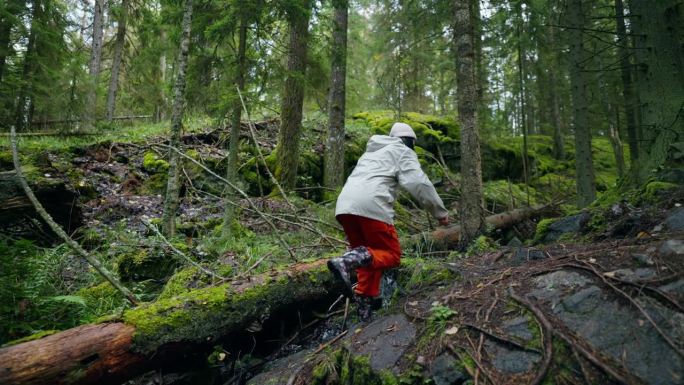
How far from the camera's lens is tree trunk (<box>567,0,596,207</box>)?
8.92 m

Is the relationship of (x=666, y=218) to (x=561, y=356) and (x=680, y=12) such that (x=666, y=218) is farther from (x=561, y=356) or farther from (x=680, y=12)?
(x=680, y=12)

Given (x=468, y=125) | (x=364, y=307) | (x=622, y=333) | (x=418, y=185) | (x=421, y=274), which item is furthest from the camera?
(x=468, y=125)

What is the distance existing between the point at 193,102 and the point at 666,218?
722 centimetres

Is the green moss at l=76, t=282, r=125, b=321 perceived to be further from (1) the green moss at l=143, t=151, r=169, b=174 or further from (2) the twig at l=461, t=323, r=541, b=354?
(1) the green moss at l=143, t=151, r=169, b=174

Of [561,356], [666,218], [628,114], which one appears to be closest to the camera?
[561,356]

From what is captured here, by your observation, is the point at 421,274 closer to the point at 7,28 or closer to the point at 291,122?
the point at 291,122

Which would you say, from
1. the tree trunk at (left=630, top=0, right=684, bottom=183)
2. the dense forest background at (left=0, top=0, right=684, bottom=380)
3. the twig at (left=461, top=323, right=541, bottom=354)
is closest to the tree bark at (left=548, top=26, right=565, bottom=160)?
the dense forest background at (left=0, top=0, right=684, bottom=380)

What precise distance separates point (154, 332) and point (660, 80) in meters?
7.73

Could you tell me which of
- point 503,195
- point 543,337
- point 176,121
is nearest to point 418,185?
point 543,337

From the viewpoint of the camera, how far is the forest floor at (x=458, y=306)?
7.90 feet

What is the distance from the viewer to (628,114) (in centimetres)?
1193

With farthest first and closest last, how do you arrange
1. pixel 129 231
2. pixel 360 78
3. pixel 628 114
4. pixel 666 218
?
pixel 360 78, pixel 628 114, pixel 129 231, pixel 666 218

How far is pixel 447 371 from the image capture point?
2605mm

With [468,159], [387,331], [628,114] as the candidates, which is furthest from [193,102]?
[628,114]
